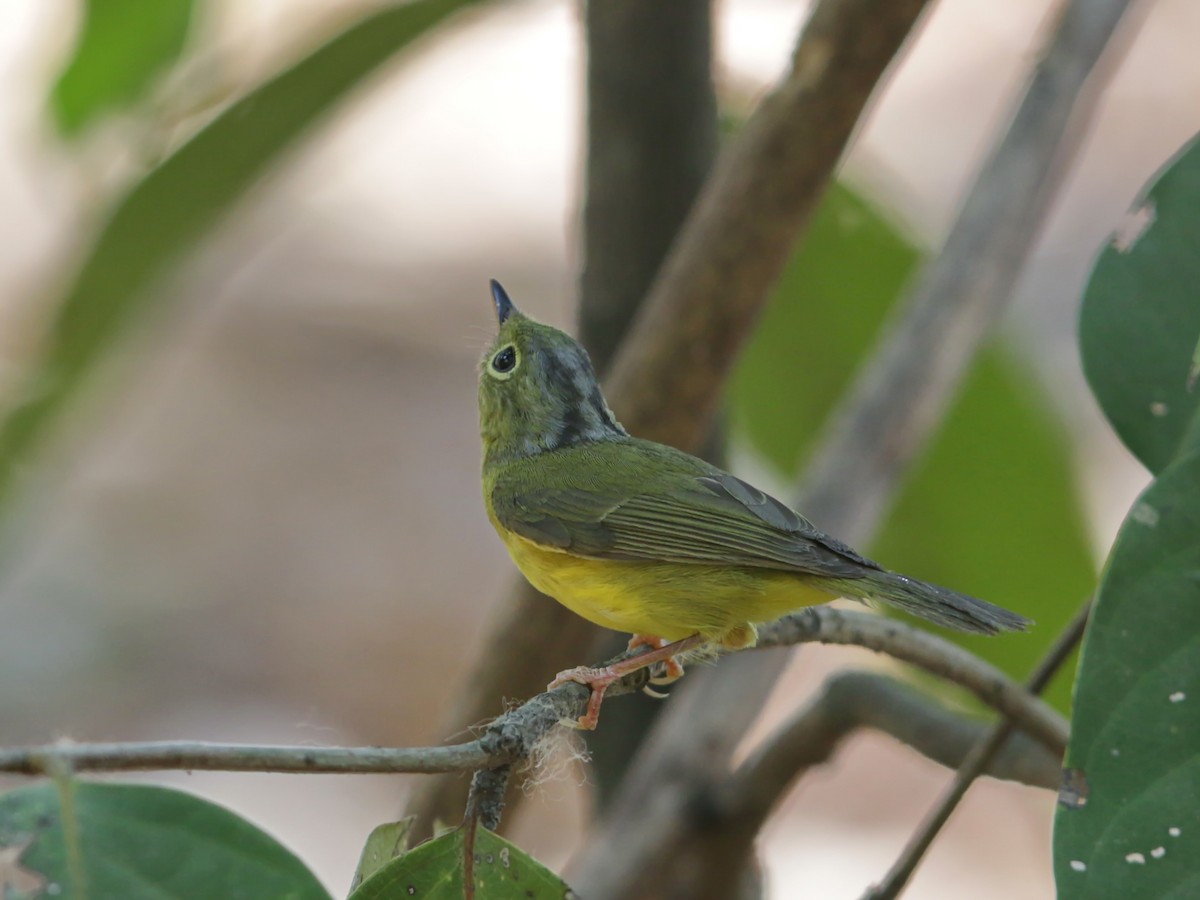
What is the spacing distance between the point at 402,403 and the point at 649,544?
5160 mm

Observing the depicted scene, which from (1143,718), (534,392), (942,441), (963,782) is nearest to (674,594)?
(963,782)

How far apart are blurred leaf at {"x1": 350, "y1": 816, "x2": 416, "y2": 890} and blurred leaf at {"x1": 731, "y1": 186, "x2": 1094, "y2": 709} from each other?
1847mm

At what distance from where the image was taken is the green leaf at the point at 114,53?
2.74m

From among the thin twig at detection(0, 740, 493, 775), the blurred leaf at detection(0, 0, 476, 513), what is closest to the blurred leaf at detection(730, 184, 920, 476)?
the blurred leaf at detection(0, 0, 476, 513)

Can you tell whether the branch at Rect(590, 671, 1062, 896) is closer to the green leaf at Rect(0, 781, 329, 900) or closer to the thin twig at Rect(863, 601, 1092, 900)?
the thin twig at Rect(863, 601, 1092, 900)

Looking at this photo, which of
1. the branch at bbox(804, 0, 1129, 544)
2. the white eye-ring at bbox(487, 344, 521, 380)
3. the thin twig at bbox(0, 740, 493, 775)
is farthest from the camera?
the white eye-ring at bbox(487, 344, 521, 380)

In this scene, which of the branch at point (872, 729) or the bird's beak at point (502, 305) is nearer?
the branch at point (872, 729)

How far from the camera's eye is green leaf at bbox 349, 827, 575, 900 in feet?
4.00

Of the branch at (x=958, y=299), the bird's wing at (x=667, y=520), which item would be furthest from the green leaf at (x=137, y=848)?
the branch at (x=958, y=299)

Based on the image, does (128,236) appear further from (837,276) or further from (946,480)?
(946,480)

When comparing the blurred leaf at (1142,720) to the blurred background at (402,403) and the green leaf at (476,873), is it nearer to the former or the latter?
the green leaf at (476,873)

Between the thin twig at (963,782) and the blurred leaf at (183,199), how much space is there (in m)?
1.62

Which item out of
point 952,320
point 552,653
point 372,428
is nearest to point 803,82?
point 952,320

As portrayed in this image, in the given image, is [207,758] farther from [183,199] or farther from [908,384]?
[908,384]
